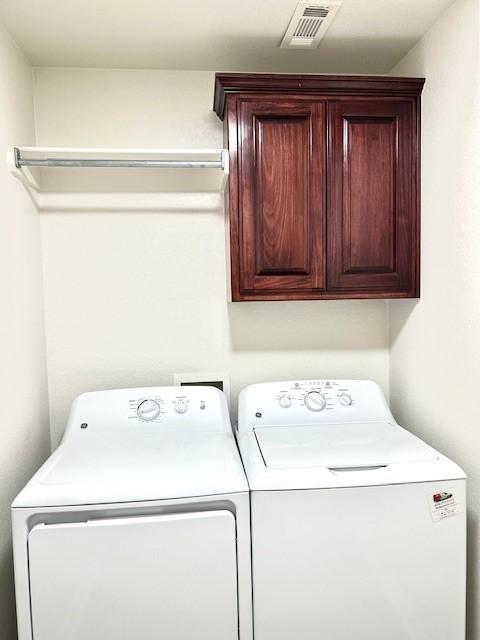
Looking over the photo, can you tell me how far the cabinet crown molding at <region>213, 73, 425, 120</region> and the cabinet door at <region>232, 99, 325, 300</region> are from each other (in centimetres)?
5

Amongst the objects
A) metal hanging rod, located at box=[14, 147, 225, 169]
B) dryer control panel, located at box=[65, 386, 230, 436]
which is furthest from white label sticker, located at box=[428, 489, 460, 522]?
metal hanging rod, located at box=[14, 147, 225, 169]

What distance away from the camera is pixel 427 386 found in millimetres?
1837

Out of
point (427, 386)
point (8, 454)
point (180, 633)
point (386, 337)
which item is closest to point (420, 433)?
point (427, 386)

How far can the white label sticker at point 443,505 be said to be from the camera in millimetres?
1404

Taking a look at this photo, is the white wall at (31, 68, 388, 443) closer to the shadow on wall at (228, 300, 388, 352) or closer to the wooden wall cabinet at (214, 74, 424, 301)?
the shadow on wall at (228, 300, 388, 352)

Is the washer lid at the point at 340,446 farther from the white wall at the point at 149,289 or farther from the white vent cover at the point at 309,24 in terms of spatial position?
the white vent cover at the point at 309,24

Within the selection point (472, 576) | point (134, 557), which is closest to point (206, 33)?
point (134, 557)

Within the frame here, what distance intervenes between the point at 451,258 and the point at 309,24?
916 mm

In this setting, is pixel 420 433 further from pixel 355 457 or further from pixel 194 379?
pixel 194 379

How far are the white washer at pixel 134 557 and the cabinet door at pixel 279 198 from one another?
2.39ft

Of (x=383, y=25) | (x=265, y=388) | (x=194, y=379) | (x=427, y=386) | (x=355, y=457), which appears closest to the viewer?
(x=355, y=457)

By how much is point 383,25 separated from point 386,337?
120 centimetres

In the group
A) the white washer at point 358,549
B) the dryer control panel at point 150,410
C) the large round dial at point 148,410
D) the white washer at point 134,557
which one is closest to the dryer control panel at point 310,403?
the dryer control panel at point 150,410

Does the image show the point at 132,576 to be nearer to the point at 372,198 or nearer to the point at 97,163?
the point at 97,163
